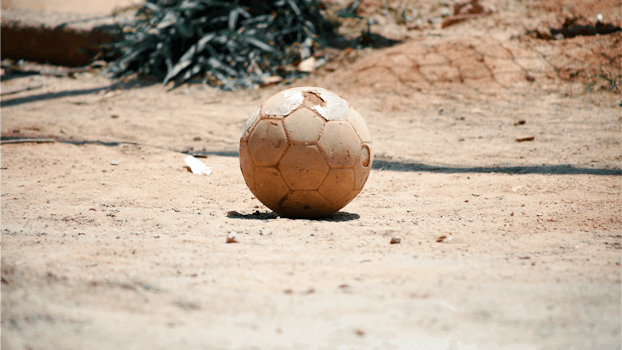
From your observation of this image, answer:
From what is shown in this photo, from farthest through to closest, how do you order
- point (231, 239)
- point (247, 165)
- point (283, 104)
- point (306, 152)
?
point (247, 165), point (283, 104), point (306, 152), point (231, 239)

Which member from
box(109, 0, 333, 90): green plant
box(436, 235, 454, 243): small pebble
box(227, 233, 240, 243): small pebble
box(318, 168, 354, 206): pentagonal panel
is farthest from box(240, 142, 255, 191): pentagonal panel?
box(109, 0, 333, 90): green plant

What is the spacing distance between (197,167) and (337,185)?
2122 mm

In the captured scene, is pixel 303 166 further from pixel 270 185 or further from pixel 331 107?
pixel 331 107

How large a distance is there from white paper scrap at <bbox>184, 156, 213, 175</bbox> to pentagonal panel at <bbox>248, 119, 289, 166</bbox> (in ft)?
5.69

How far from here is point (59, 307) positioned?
1.64m

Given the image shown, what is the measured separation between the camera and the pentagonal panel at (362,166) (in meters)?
2.96

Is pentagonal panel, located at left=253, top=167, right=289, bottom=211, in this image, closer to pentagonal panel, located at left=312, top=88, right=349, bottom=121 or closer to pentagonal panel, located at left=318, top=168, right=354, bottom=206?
pentagonal panel, located at left=318, top=168, right=354, bottom=206

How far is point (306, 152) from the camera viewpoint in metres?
2.80

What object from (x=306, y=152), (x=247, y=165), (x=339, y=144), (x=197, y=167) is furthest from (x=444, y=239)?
(x=197, y=167)

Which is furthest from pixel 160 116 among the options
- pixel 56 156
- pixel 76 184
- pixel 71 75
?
pixel 71 75

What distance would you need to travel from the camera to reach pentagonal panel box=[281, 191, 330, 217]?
2.93m

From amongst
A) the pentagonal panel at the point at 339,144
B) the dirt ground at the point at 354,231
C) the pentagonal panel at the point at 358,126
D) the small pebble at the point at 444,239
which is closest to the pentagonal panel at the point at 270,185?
the dirt ground at the point at 354,231

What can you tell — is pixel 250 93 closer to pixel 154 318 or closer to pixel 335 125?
pixel 335 125

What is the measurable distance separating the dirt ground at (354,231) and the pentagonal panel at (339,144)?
0.40m
